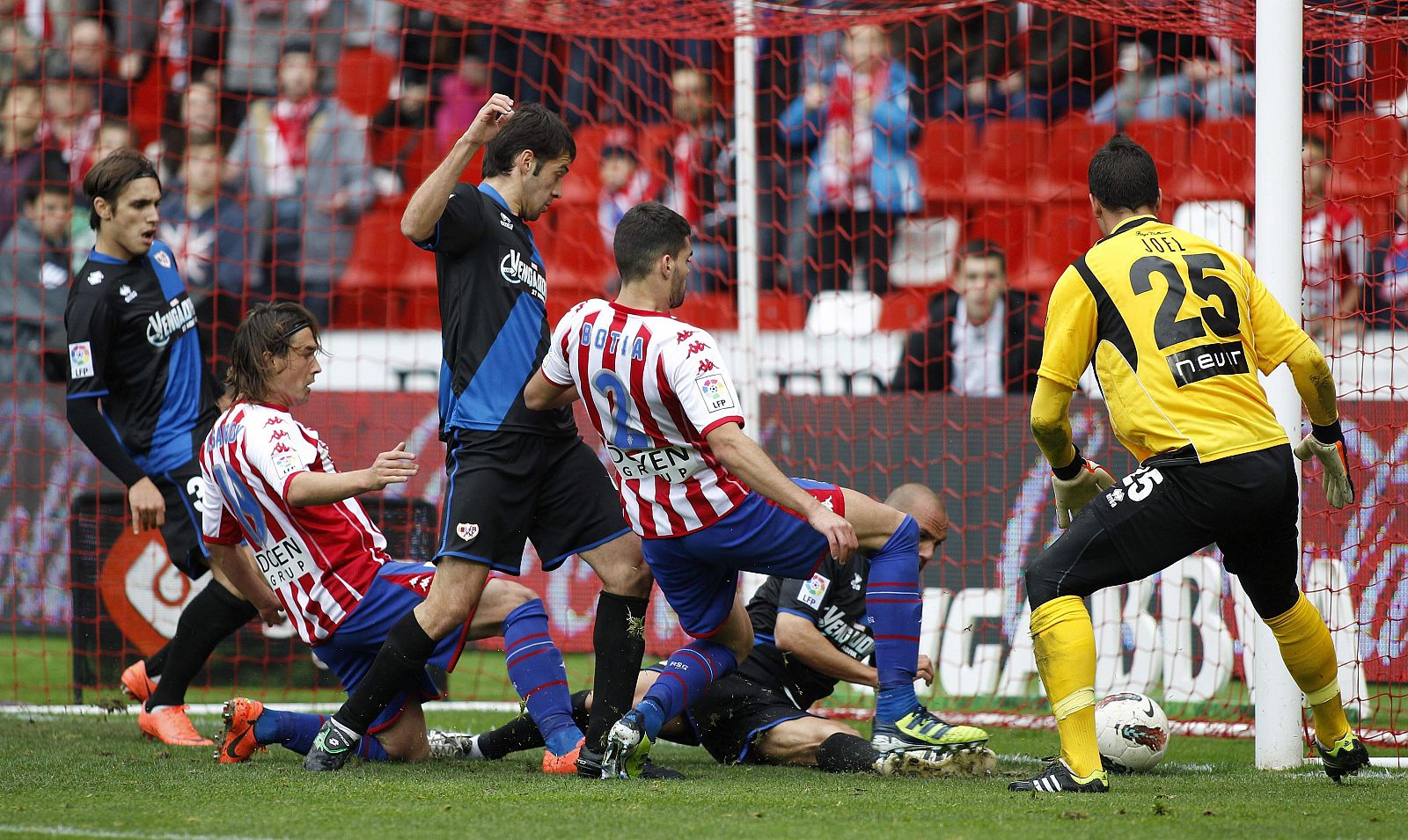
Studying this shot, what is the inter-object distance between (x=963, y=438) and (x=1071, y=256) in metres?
3.32

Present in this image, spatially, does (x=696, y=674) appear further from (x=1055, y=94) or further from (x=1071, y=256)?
(x=1055, y=94)

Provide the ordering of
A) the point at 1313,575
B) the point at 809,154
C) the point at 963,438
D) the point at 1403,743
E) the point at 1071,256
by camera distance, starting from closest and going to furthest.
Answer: the point at 1403,743 → the point at 1313,575 → the point at 963,438 → the point at 1071,256 → the point at 809,154

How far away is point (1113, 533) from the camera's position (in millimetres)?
4258

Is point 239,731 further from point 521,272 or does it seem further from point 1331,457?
point 1331,457

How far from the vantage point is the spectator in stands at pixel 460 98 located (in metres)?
11.9

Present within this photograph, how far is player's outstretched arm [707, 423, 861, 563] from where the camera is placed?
4289 millimetres

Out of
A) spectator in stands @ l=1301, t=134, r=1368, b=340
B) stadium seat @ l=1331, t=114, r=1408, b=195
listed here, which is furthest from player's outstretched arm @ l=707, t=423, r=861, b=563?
stadium seat @ l=1331, t=114, r=1408, b=195

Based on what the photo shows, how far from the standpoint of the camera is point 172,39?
12148mm

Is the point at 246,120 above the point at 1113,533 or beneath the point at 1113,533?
above

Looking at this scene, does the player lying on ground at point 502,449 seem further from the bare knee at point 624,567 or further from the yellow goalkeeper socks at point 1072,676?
the yellow goalkeeper socks at point 1072,676

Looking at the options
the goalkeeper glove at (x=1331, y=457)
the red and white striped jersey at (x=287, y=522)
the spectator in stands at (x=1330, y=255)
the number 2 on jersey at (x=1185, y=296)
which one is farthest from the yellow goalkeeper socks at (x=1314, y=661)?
the red and white striped jersey at (x=287, y=522)

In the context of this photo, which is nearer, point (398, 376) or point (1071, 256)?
point (398, 376)

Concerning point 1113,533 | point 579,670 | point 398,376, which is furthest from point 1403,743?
point 398,376

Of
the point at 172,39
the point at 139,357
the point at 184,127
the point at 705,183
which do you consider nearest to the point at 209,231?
the point at 184,127
